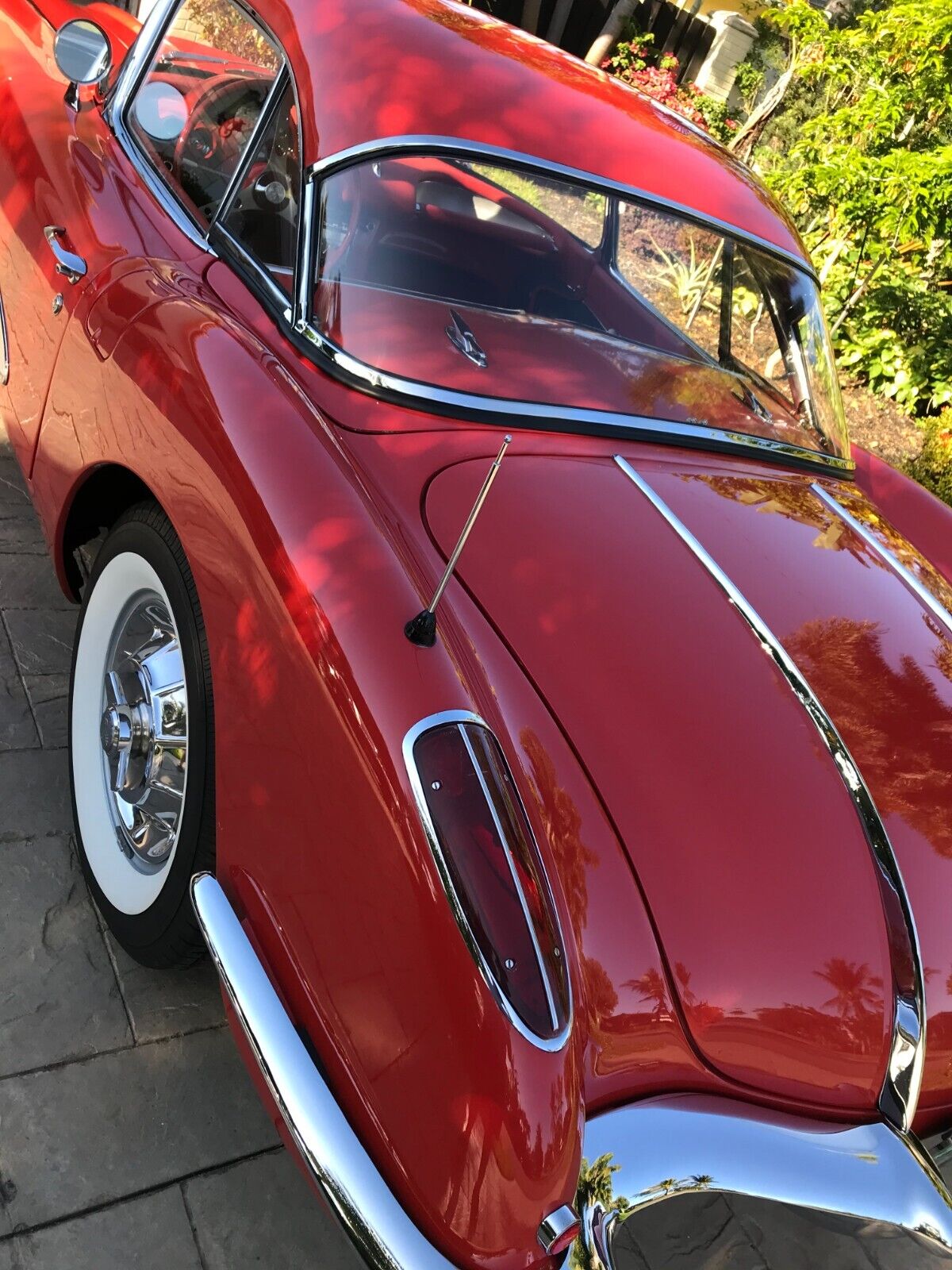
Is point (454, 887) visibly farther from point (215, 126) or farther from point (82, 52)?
point (82, 52)

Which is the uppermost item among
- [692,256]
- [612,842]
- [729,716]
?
[692,256]

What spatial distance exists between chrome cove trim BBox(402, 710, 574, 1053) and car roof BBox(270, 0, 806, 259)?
1.37 m

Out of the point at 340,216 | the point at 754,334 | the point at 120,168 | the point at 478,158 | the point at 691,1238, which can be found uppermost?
the point at 478,158

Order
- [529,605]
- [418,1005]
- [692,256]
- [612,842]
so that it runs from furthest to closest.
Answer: [692,256], [529,605], [612,842], [418,1005]

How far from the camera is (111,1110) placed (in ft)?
6.16

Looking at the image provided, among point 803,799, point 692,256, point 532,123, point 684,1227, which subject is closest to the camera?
point 803,799

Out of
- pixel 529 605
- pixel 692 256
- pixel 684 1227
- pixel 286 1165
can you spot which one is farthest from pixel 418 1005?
pixel 692 256

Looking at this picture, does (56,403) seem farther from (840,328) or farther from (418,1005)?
(840,328)

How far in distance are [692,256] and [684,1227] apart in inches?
86.3

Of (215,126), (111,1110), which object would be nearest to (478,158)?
(215,126)

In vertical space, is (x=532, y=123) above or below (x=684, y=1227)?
above

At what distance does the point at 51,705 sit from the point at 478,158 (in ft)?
5.42

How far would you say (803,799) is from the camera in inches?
63.1

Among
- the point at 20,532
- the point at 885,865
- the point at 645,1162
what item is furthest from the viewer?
the point at 20,532
